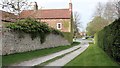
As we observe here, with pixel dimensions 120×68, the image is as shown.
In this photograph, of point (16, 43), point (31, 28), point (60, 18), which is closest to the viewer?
point (16, 43)

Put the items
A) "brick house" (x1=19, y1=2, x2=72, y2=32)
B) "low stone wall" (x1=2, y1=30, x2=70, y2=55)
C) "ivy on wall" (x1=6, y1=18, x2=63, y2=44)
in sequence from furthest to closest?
"brick house" (x1=19, y1=2, x2=72, y2=32), "ivy on wall" (x1=6, y1=18, x2=63, y2=44), "low stone wall" (x1=2, y1=30, x2=70, y2=55)

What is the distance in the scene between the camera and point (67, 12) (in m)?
60.4

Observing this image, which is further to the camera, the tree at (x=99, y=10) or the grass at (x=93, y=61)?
the tree at (x=99, y=10)

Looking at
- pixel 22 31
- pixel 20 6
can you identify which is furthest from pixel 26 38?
pixel 20 6

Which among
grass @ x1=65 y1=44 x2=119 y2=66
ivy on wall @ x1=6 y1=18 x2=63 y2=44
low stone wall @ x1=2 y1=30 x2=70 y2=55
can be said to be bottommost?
grass @ x1=65 y1=44 x2=119 y2=66

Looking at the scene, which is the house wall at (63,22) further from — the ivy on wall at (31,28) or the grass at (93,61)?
the grass at (93,61)

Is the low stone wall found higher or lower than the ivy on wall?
lower

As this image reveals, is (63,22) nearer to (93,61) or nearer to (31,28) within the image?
(31,28)

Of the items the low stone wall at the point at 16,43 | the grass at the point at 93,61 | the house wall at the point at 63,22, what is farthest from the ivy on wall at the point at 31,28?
the house wall at the point at 63,22

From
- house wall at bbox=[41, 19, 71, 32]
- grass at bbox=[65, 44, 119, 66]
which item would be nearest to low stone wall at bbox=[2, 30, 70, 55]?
grass at bbox=[65, 44, 119, 66]

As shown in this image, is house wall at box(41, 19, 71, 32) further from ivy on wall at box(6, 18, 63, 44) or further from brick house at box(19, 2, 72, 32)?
ivy on wall at box(6, 18, 63, 44)

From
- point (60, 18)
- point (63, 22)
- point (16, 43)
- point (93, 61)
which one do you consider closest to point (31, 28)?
point (16, 43)

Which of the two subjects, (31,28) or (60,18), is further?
(60,18)

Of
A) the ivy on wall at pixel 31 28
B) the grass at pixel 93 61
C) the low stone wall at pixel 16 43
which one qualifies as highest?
the ivy on wall at pixel 31 28
